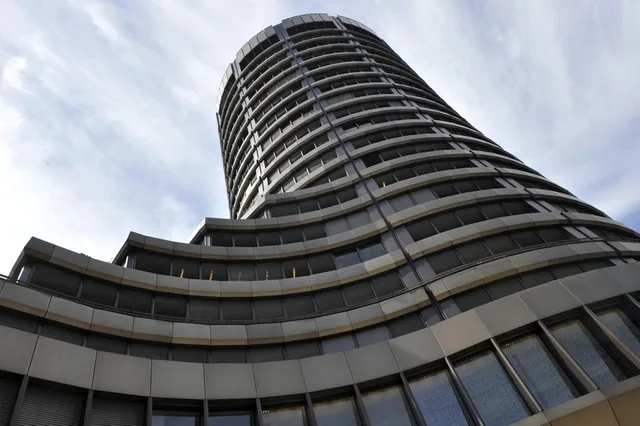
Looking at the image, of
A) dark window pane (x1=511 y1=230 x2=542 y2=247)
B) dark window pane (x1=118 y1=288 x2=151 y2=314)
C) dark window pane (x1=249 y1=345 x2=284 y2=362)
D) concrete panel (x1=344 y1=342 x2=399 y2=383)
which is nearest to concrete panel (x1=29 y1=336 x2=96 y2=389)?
dark window pane (x1=118 y1=288 x2=151 y2=314)

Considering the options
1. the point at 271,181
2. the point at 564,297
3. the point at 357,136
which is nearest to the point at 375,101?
the point at 357,136

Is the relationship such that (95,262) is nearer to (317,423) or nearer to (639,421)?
(317,423)

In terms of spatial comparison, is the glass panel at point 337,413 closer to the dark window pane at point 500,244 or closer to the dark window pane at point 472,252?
the dark window pane at point 472,252

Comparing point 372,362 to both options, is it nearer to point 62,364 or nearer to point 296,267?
point 62,364

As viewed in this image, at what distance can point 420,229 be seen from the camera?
990 inches

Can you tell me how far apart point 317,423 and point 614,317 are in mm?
11173

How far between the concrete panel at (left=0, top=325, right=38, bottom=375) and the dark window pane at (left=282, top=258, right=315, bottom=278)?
1355cm

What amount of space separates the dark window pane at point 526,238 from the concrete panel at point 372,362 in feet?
37.2

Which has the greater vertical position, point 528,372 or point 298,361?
point 298,361

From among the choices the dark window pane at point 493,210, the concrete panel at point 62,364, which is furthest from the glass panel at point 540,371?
the concrete panel at point 62,364

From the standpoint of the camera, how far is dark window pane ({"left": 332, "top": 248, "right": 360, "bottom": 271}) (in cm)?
2510

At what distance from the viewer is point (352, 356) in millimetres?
15844

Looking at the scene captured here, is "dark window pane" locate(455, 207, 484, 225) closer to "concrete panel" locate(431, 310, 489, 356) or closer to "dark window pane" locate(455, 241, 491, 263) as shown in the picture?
"dark window pane" locate(455, 241, 491, 263)

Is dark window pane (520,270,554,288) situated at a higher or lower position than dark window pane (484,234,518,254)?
lower
